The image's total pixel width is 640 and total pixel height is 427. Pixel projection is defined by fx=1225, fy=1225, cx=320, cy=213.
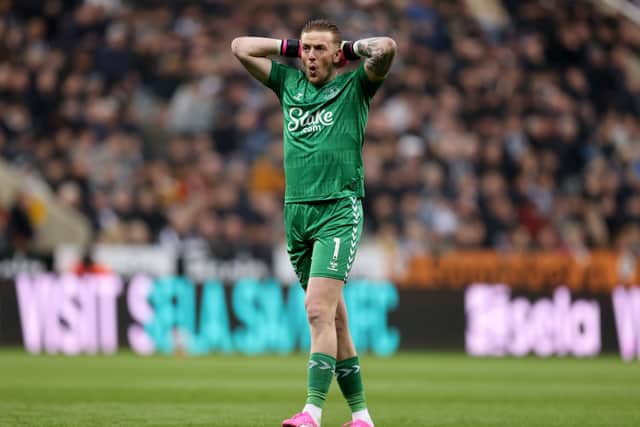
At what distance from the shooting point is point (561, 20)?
74.9ft

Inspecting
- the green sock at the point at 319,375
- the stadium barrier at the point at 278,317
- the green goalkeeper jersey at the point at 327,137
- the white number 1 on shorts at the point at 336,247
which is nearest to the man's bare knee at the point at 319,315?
the green sock at the point at 319,375

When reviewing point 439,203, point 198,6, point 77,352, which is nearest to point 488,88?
point 439,203

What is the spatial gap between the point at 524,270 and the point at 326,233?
11.7 meters

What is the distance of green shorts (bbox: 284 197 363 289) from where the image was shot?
6.38 m

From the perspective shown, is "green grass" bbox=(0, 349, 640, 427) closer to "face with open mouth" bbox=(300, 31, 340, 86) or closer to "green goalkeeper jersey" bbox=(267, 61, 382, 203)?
"green goalkeeper jersey" bbox=(267, 61, 382, 203)

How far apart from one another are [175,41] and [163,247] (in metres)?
4.65

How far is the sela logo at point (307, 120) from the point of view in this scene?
21.4ft

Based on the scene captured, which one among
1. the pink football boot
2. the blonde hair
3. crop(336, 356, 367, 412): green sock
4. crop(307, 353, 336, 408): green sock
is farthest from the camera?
crop(336, 356, 367, 412): green sock

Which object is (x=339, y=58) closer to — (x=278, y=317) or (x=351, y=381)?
(x=351, y=381)

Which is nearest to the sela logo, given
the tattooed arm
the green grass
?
the tattooed arm

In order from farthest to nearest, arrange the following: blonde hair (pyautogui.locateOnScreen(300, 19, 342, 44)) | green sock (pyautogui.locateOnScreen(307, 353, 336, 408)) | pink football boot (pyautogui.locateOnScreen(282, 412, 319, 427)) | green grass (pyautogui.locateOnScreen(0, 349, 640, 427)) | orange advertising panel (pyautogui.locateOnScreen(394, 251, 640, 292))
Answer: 1. orange advertising panel (pyautogui.locateOnScreen(394, 251, 640, 292))
2. green grass (pyautogui.locateOnScreen(0, 349, 640, 427))
3. blonde hair (pyautogui.locateOnScreen(300, 19, 342, 44))
4. green sock (pyautogui.locateOnScreen(307, 353, 336, 408))
5. pink football boot (pyautogui.locateOnScreen(282, 412, 319, 427))

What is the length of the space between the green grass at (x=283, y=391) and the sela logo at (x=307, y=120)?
178 cm

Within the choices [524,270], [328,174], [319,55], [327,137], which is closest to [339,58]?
[319,55]

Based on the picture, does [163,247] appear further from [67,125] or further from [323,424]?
[323,424]
